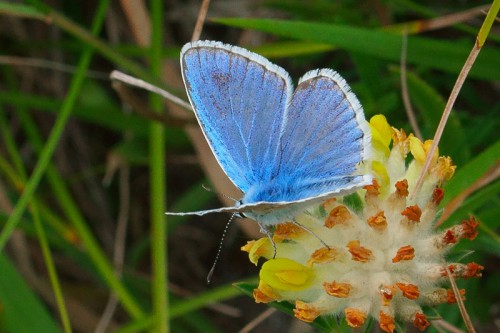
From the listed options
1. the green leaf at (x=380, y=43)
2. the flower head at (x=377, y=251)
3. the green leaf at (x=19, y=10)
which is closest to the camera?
the flower head at (x=377, y=251)

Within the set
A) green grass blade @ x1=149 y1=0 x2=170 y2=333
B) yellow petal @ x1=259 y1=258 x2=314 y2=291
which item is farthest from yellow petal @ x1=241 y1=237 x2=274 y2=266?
green grass blade @ x1=149 y1=0 x2=170 y2=333

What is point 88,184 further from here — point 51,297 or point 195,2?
point 195,2

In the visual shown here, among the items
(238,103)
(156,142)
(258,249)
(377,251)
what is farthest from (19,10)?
(377,251)

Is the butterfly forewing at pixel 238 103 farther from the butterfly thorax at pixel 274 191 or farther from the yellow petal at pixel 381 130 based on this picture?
the yellow petal at pixel 381 130

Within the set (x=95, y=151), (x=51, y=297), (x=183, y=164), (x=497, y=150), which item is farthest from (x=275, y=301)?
(x=95, y=151)

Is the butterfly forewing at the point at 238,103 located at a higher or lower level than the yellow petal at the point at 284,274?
higher

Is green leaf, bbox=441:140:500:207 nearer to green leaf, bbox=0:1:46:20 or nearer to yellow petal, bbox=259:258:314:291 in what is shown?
yellow petal, bbox=259:258:314:291

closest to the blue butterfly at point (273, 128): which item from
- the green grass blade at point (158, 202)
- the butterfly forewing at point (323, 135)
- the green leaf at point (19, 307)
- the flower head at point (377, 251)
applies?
the butterfly forewing at point (323, 135)
